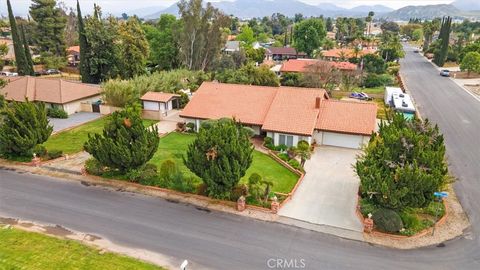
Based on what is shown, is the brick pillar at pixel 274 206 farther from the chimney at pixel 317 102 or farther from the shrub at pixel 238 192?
the chimney at pixel 317 102

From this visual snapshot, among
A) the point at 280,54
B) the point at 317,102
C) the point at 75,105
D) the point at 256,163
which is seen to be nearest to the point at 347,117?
the point at 317,102

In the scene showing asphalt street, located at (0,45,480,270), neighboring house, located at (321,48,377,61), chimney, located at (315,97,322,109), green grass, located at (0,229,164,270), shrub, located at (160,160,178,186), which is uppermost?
neighboring house, located at (321,48,377,61)

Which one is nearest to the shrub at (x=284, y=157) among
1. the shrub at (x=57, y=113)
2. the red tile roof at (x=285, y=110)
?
the red tile roof at (x=285, y=110)

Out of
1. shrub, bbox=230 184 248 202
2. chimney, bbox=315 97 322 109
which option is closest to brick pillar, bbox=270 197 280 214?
shrub, bbox=230 184 248 202

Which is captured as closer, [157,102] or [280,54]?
[157,102]

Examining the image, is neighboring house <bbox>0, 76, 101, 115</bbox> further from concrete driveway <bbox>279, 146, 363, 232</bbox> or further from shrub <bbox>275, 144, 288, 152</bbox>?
concrete driveway <bbox>279, 146, 363, 232</bbox>

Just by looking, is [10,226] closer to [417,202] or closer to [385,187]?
[385,187]

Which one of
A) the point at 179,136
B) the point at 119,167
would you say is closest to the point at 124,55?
the point at 179,136

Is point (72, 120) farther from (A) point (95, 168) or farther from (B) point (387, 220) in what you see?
(B) point (387, 220)
